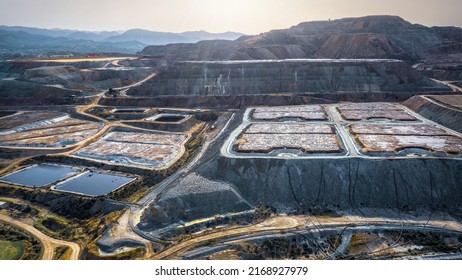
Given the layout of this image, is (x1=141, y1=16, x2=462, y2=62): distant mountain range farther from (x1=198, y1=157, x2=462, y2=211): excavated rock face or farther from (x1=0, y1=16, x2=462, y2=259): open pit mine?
(x1=198, y1=157, x2=462, y2=211): excavated rock face

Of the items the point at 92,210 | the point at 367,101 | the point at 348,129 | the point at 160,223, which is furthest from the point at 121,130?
the point at 367,101

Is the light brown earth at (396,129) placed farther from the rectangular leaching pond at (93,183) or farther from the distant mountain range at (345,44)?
the distant mountain range at (345,44)

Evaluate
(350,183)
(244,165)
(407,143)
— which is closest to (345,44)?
(407,143)

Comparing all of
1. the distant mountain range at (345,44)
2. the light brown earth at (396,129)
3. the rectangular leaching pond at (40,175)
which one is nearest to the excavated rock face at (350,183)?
the light brown earth at (396,129)

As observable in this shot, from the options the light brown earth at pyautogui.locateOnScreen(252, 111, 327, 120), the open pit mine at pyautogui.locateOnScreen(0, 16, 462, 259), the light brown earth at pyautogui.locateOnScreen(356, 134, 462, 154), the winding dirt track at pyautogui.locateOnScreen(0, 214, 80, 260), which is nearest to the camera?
the winding dirt track at pyautogui.locateOnScreen(0, 214, 80, 260)

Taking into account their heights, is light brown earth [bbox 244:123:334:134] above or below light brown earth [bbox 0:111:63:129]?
above

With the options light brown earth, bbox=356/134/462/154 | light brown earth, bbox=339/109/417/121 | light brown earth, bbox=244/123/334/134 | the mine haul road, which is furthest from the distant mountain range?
the mine haul road

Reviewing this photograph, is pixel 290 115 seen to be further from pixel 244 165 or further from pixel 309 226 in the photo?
pixel 309 226
